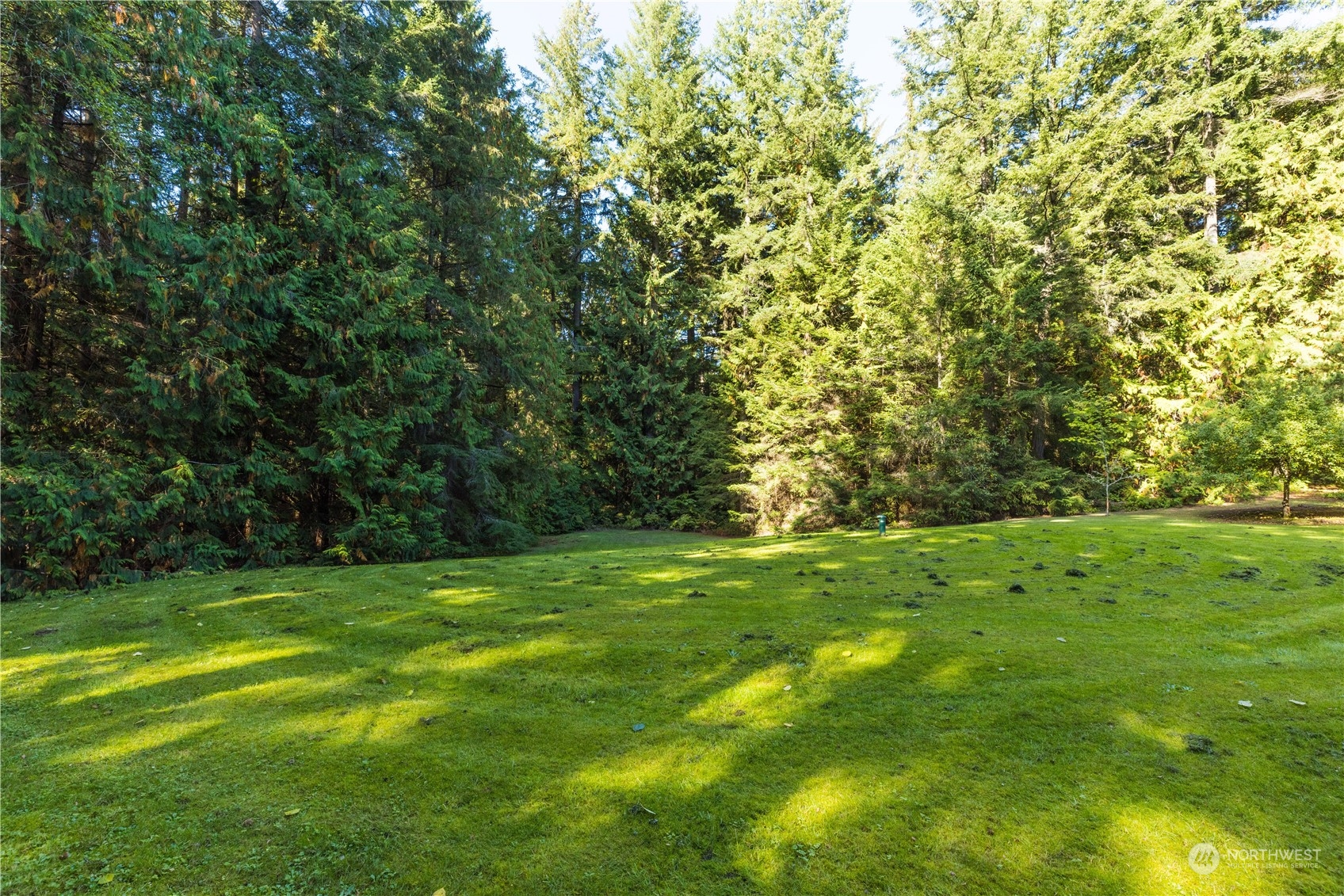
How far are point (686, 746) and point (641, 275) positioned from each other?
22.8 m

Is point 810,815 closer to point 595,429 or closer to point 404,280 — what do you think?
point 404,280

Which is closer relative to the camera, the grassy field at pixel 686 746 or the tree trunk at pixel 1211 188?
the grassy field at pixel 686 746

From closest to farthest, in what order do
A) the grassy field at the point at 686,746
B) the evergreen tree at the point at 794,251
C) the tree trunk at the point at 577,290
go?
the grassy field at the point at 686,746, the evergreen tree at the point at 794,251, the tree trunk at the point at 577,290

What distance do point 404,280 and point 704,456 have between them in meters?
12.7

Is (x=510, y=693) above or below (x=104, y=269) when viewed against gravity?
below

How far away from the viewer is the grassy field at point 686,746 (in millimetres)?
2242

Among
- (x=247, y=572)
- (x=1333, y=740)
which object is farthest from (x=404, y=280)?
(x=1333, y=740)

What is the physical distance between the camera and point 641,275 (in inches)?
943

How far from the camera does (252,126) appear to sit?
10828mm

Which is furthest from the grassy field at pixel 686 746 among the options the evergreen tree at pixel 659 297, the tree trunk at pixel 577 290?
the tree trunk at pixel 577 290

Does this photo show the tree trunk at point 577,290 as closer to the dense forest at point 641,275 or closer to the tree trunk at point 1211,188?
the dense forest at point 641,275

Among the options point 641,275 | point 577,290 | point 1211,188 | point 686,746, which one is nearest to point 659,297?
point 641,275

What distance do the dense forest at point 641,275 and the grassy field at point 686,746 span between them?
18.7ft

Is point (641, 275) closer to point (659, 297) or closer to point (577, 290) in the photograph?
point (659, 297)
